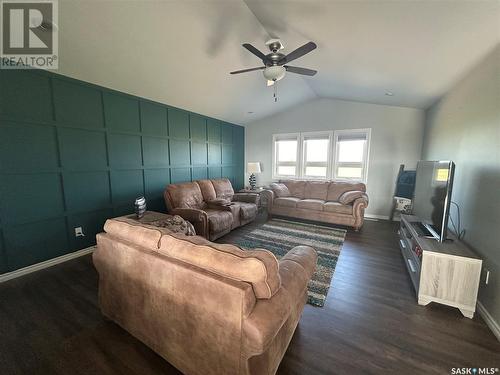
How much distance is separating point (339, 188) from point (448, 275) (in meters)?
2.94

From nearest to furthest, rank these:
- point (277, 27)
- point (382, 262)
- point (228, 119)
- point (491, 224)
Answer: point (491, 224)
point (277, 27)
point (382, 262)
point (228, 119)

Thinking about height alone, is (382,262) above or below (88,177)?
below

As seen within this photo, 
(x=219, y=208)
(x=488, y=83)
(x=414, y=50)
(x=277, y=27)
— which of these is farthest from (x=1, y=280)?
(x=488, y=83)

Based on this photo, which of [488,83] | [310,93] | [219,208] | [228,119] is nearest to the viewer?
[488,83]

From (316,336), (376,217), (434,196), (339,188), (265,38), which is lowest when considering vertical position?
(316,336)

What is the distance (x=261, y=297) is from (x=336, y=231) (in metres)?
3.35

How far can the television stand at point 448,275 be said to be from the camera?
1.78m

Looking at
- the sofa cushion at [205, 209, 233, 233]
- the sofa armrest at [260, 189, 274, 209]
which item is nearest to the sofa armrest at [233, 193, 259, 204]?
the sofa armrest at [260, 189, 274, 209]

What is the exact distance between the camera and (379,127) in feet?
15.3

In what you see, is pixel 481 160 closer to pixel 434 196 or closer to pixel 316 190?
pixel 434 196

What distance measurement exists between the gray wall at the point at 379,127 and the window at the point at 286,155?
33 centimetres

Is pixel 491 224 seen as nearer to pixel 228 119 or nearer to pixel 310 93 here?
pixel 310 93

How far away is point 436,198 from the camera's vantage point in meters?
2.21

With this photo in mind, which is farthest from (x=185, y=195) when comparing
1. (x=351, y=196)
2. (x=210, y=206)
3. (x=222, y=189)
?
(x=351, y=196)
